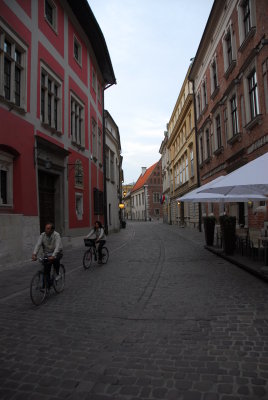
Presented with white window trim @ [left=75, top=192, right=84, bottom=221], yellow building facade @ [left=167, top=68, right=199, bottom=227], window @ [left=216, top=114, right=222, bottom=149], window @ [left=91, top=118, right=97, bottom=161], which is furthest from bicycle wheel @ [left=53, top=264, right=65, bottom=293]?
yellow building facade @ [left=167, top=68, right=199, bottom=227]

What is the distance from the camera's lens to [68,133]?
16688mm

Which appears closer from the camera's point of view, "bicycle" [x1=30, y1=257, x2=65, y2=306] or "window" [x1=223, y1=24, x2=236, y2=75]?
"bicycle" [x1=30, y1=257, x2=65, y2=306]

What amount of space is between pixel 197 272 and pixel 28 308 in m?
5.01

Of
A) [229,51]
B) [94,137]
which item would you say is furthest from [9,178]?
[229,51]

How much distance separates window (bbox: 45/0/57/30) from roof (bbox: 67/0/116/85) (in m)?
1.52

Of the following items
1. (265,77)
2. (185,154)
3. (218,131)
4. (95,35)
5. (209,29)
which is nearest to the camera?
(265,77)

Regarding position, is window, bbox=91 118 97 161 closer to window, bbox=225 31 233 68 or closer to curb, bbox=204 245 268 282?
window, bbox=225 31 233 68

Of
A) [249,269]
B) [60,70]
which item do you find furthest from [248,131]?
[60,70]

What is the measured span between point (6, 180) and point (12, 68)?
13.0 feet

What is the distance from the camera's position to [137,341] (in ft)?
13.9

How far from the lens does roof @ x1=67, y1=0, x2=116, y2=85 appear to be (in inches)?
670

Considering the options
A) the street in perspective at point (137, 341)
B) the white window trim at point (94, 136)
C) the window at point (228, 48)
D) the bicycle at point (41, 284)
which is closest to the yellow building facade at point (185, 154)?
the white window trim at point (94, 136)

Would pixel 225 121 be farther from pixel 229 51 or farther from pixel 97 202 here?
pixel 97 202

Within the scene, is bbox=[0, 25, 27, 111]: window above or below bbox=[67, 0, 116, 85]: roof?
below
